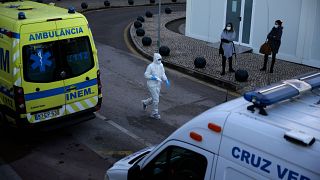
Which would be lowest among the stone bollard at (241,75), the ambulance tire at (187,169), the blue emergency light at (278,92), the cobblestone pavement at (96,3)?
the stone bollard at (241,75)

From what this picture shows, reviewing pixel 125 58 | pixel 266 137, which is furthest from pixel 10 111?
pixel 125 58

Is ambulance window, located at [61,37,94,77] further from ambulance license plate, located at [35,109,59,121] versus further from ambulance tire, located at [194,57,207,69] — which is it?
ambulance tire, located at [194,57,207,69]

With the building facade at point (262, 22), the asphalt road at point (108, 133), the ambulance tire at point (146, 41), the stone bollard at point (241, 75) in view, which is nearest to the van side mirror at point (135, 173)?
the asphalt road at point (108, 133)

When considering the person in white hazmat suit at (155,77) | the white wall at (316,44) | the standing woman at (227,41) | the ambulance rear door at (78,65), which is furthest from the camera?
the white wall at (316,44)

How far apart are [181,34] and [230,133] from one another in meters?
17.4

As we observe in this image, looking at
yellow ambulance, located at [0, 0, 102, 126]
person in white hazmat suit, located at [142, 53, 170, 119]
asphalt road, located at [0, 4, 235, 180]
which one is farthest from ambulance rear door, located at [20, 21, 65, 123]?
person in white hazmat suit, located at [142, 53, 170, 119]

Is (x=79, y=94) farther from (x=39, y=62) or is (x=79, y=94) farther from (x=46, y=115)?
(x=39, y=62)

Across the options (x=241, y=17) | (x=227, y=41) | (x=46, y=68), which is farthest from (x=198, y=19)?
(x=46, y=68)

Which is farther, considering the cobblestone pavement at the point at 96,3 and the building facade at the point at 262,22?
the cobblestone pavement at the point at 96,3

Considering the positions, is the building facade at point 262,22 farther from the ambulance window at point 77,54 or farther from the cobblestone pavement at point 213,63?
the ambulance window at point 77,54

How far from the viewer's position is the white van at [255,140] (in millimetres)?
3314

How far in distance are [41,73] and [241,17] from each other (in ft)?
34.5

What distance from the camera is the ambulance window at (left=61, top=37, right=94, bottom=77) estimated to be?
8672mm

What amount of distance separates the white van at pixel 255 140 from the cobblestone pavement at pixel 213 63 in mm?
7668
